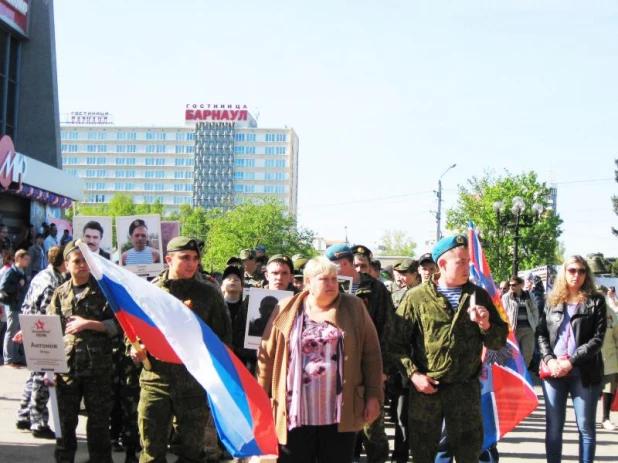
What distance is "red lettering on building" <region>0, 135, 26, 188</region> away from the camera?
25.1 metres

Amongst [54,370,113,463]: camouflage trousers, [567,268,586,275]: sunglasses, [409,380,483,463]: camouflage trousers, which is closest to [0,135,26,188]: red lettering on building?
[54,370,113,463]: camouflage trousers

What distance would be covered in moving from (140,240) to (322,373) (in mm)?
4233

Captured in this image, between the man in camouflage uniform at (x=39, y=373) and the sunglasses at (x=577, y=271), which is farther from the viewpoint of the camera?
the man in camouflage uniform at (x=39, y=373)

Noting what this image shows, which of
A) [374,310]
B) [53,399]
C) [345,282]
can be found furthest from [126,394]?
[374,310]

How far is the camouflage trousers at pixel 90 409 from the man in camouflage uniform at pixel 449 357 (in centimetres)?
246

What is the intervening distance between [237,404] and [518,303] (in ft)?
31.9

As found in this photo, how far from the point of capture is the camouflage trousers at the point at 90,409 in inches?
262

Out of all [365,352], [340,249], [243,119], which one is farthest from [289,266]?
[243,119]

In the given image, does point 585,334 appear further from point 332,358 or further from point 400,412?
point 332,358

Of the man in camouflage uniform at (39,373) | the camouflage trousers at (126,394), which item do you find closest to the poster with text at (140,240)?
the man in camouflage uniform at (39,373)

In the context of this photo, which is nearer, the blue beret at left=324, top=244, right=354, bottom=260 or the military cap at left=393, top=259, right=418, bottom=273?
the blue beret at left=324, top=244, right=354, bottom=260

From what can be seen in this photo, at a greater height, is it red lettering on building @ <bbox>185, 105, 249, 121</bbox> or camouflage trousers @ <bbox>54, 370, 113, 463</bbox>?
red lettering on building @ <bbox>185, 105, 249, 121</bbox>

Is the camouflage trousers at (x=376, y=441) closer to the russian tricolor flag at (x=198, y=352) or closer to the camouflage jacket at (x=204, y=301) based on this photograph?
the camouflage jacket at (x=204, y=301)

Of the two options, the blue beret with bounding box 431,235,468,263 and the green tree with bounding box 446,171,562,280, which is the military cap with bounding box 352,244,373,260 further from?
the green tree with bounding box 446,171,562,280
